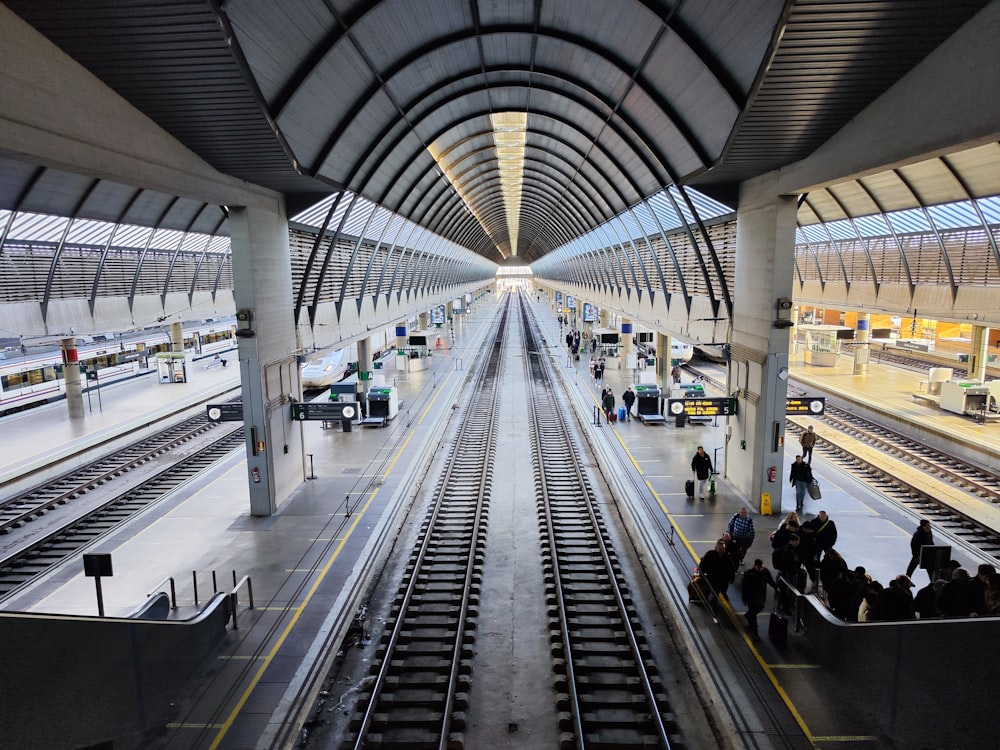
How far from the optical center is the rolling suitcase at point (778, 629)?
8.81 metres

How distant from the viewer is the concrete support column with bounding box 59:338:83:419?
959 inches

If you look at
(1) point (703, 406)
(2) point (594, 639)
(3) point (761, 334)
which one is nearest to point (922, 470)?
(1) point (703, 406)

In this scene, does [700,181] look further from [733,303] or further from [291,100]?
[291,100]

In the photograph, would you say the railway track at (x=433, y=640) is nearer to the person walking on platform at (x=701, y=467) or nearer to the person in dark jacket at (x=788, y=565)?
the person in dark jacket at (x=788, y=565)

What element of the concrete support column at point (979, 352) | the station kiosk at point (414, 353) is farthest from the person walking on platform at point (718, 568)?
the station kiosk at point (414, 353)

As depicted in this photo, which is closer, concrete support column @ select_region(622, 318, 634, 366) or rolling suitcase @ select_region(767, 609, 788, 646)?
rolling suitcase @ select_region(767, 609, 788, 646)

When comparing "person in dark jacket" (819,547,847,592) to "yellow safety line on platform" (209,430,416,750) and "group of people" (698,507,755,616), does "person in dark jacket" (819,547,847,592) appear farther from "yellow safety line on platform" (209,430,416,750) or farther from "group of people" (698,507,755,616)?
"yellow safety line on platform" (209,430,416,750)

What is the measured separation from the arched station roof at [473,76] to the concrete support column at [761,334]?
3.30 feet

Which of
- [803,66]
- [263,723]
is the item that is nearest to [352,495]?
[263,723]

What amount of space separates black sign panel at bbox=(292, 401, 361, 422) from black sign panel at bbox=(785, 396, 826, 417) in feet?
33.5

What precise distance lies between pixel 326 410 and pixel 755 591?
1075cm

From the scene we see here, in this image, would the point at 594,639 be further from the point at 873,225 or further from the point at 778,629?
the point at 873,225

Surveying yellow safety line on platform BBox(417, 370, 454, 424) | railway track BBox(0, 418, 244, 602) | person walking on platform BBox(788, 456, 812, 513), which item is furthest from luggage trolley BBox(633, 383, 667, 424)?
railway track BBox(0, 418, 244, 602)

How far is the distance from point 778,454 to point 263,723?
37.8ft
